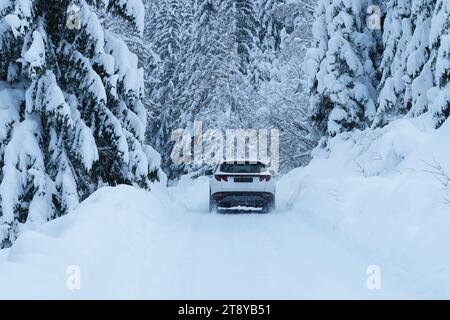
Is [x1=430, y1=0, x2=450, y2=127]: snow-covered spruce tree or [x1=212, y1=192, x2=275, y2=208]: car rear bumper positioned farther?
[x1=212, y1=192, x2=275, y2=208]: car rear bumper

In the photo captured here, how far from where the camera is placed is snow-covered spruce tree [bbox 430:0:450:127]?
1564 centimetres

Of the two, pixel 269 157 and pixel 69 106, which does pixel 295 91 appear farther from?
pixel 69 106

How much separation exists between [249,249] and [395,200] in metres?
2.66

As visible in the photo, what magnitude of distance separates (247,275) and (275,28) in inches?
1875

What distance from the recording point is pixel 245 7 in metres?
44.7

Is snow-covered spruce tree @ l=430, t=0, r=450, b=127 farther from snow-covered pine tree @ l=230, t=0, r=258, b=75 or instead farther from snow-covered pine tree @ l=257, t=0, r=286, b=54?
snow-covered pine tree @ l=257, t=0, r=286, b=54

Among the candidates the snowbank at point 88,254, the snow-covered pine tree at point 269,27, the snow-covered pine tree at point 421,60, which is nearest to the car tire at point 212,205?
the snowbank at point 88,254

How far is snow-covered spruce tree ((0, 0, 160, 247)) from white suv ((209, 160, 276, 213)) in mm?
2462

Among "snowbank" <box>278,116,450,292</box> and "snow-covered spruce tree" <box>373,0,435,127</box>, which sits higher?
"snow-covered spruce tree" <box>373,0,435,127</box>

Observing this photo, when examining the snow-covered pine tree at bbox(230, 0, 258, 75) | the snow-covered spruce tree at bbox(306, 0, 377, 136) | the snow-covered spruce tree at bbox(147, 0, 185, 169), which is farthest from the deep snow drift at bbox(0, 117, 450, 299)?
the snow-covered pine tree at bbox(230, 0, 258, 75)

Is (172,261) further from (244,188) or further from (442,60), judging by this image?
(442,60)

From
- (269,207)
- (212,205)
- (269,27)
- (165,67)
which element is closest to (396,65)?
(269,207)

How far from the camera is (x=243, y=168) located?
17094mm

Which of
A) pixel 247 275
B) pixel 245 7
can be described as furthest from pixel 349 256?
pixel 245 7
